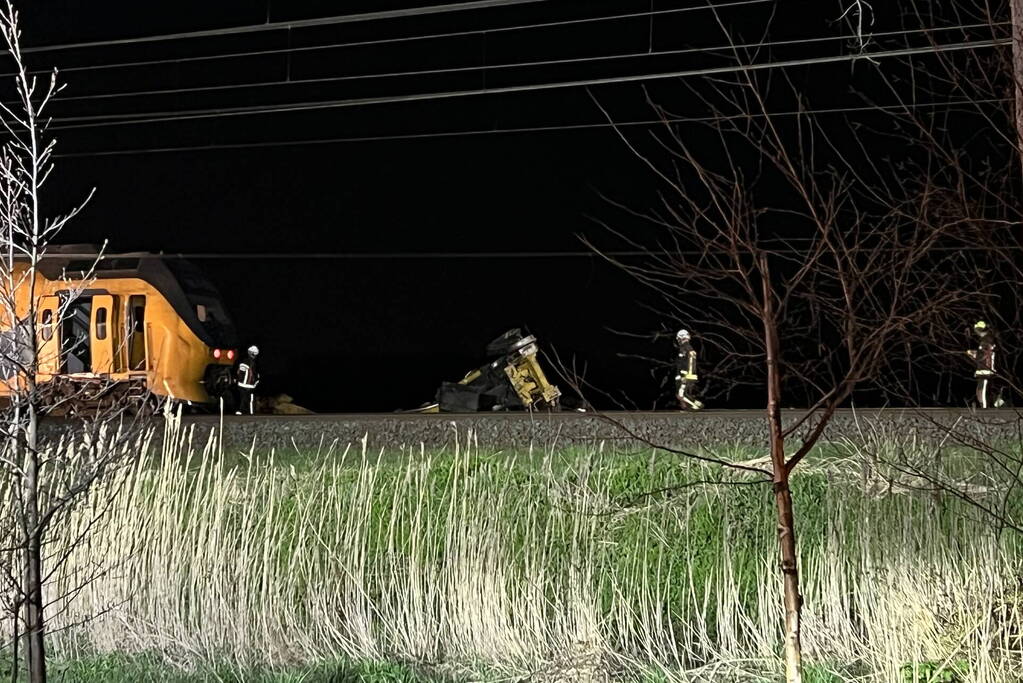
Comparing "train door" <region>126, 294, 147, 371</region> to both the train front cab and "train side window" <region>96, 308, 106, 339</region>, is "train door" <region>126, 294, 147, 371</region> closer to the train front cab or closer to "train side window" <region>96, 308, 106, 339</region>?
the train front cab

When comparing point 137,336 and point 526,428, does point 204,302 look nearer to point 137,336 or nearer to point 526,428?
point 137,336

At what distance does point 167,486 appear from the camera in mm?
8531

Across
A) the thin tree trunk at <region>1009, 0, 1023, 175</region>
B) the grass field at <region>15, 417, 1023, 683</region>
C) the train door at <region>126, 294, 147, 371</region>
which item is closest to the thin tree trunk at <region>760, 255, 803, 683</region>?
the thin tree trunk at <region>1009, 0, 1023, 175</region>

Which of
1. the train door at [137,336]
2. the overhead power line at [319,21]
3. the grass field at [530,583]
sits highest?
the overhead power line at [319,21]

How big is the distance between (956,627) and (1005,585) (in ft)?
2.52

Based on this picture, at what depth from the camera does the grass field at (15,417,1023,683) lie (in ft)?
22.9

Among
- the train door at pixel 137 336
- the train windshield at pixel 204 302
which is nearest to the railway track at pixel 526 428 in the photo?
the train door at pixel 137 336

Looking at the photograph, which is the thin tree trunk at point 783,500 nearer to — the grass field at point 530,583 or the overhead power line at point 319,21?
the grass field at point 530,583

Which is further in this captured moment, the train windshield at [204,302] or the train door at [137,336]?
the train windshield at [204,302]

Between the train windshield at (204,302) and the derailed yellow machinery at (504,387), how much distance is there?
4104 mm

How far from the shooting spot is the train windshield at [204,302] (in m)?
17.7

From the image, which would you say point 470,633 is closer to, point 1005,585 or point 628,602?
point 628,602

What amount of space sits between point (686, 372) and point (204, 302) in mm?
7492

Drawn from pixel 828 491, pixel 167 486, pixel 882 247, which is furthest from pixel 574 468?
pixel 882 247
